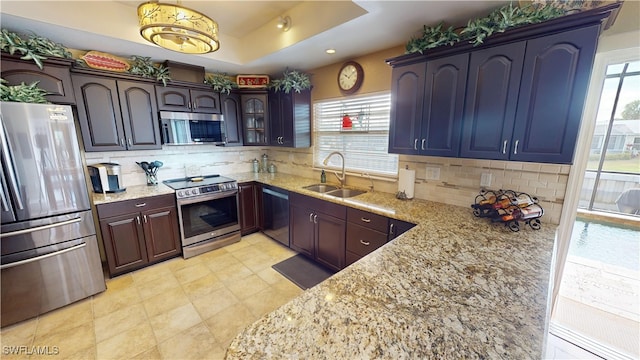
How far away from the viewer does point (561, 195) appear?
5.82ft

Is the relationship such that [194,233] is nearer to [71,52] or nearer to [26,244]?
[26,244]

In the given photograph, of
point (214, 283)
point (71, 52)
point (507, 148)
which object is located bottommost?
point (214, 283)

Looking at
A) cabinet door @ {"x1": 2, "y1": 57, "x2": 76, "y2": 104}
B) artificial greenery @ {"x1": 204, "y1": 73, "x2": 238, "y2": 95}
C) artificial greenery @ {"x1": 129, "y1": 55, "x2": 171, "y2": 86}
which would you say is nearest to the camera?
cabinet door @ {"x1": 2, "y1": 57, "x2": 76, "y2": 104}

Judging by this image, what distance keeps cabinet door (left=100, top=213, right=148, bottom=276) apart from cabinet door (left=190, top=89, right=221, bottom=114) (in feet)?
5.09

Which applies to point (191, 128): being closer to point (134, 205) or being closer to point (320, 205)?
point (134, 205)

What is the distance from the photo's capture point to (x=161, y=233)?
9.46ft

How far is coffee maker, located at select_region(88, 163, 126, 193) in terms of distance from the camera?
2.60m

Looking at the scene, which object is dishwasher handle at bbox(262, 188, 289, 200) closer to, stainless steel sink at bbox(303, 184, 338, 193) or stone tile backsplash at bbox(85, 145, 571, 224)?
stainless steel sink at bbox(303, 184, 338, 193)

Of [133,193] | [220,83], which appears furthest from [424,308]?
[220,83]

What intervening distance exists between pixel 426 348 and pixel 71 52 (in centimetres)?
403

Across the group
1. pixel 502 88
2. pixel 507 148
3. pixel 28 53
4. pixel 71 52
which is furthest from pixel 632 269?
pixel 71 52

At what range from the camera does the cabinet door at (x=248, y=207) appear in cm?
355

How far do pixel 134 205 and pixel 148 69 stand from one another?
63.3 inches

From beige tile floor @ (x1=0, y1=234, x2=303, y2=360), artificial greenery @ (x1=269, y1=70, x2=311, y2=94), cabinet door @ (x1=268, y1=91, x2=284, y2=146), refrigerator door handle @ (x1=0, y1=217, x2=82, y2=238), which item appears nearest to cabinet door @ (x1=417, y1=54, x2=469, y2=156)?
artificial greenery @ (x1=269, y1=70, x2=311, y2=94)
